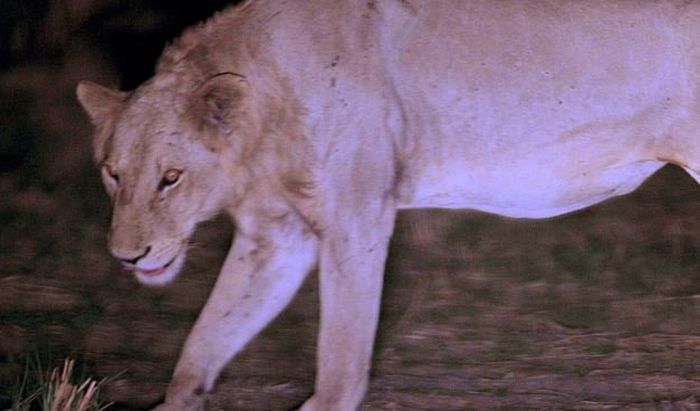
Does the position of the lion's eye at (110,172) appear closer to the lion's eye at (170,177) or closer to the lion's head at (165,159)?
the lion's head at (165,159)

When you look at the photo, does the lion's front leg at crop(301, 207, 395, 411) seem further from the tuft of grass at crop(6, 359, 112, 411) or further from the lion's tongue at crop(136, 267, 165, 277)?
the tuft of grass at crop(6, 359, 112, 411)

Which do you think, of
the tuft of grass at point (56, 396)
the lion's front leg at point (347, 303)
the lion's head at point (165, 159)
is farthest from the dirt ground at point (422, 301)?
the lion's head at point (165, 159)

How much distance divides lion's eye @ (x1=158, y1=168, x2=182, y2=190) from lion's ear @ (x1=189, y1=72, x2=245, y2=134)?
0.14m

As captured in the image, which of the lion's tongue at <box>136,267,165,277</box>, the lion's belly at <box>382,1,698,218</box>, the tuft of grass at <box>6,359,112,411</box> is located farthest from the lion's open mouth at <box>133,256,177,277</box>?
the lion's belly at <box>382,1,698,218</box>

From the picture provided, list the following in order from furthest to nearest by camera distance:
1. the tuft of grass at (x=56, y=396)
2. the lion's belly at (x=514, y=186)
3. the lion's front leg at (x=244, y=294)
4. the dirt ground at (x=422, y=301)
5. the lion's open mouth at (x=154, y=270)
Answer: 1. the dirt ground at (x=422, y=301)
2. the lion's front leg at (x=244, y=294)
3. the lion's belly at (x=514, y=186)
4. the lion's open mouth at (x=154, y=270)
5. the tuft of grass at (x=56, y=396)

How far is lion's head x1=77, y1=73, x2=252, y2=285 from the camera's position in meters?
3.98

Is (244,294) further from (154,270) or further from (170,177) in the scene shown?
(170,177)

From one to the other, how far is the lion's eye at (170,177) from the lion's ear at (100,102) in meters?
0.27

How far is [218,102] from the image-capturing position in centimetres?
400

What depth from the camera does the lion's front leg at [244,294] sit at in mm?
4332

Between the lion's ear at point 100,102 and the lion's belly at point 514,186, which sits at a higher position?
the lion's ear at point 100,102

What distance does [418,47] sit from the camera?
4.12 m

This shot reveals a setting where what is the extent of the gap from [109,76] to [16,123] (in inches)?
17.5

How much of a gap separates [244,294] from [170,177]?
521 mm
